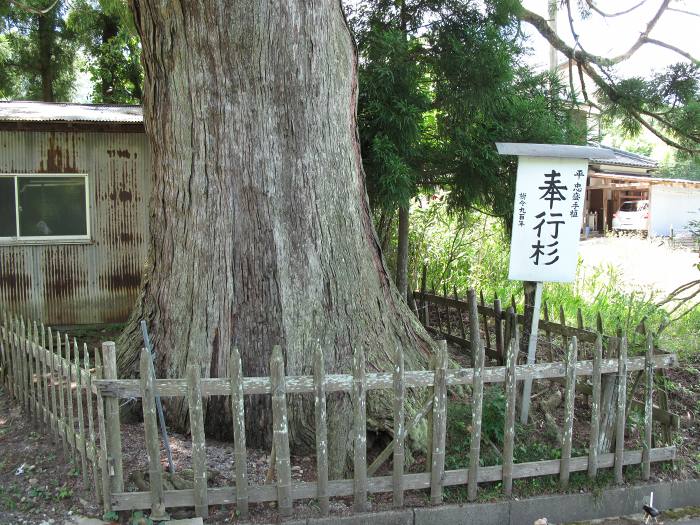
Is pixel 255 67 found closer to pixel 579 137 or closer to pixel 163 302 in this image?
pixel 163 302

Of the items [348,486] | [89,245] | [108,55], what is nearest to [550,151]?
[348,486]

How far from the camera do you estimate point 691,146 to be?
781 centimetres

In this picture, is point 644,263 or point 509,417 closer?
point 509,417

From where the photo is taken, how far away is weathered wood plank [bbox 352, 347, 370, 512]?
150 inches

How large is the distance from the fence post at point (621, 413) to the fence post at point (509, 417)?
83 centimetres

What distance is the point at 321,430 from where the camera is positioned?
3.78m

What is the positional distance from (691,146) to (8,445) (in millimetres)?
7913

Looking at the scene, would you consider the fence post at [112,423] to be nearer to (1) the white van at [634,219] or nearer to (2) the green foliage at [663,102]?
(2) the green foliage at [663,102]

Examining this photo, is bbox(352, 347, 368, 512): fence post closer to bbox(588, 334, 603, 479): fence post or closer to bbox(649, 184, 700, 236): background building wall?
bbox(588, 334, 603, 479): fence post

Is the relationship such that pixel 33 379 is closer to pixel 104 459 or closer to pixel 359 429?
pixel 104 459

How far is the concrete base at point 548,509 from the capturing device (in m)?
3.95

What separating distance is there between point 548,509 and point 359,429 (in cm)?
146

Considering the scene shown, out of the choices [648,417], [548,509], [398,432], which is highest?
[398,432]

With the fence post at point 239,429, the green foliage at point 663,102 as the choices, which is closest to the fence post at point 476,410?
the fence post at point 239,429
